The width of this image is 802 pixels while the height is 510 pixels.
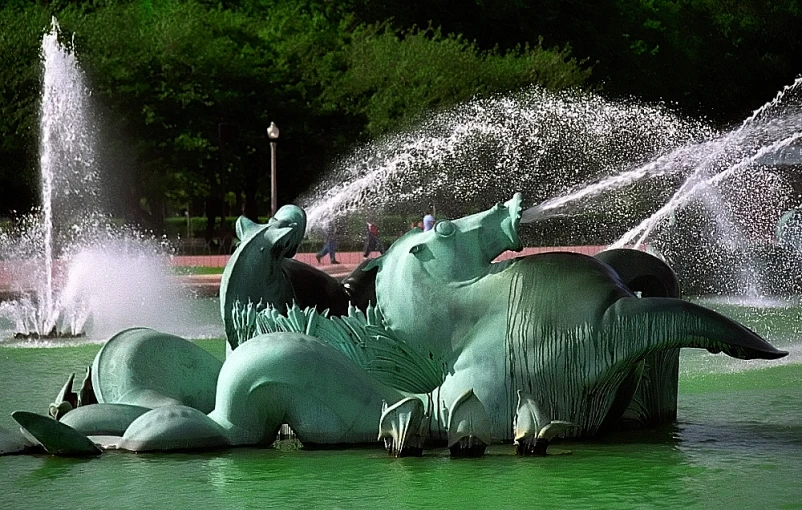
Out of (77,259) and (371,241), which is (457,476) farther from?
(371,241)

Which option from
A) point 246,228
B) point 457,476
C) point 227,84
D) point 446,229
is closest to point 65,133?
point 227,84

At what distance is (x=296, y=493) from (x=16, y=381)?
6.23 meters

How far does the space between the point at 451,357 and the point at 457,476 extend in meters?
0.93

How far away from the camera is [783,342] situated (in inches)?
582

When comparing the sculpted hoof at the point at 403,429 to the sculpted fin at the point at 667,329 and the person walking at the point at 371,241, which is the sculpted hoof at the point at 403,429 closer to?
the sculpted fin at the point at 667,329

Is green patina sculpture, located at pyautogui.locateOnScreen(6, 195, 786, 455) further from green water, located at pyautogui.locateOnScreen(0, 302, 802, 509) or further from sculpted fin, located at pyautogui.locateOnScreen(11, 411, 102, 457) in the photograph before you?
green water, located at pyautogui.locateOnScreen(0, 302, 802, 509)

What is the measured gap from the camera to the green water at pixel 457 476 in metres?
6.58

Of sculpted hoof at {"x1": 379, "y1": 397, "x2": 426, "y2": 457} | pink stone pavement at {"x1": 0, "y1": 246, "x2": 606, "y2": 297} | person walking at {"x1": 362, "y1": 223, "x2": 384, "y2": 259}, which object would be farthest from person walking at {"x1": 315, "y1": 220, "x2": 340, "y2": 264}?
sculpted hoof at {"x1": 379, "y1": 397, "x2": 426, "y2": 457}

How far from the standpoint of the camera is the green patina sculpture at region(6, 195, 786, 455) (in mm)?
7586

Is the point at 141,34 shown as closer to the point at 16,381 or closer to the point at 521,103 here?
the point at 521,103

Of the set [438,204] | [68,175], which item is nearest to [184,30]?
[68,175]

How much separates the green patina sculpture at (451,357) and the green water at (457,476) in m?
0.14

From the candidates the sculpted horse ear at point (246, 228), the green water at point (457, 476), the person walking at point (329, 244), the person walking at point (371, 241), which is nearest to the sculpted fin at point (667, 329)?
the green water at point (457, 476)

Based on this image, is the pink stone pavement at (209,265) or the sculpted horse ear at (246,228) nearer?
the sculpted horse ear at (246,228)
